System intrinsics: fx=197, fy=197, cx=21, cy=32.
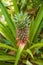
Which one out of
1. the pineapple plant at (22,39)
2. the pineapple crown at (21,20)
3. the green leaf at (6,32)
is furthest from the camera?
the green leaf at (6,32)

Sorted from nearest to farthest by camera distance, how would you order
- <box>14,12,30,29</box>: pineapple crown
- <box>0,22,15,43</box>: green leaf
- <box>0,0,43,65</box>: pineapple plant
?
<box>14,12,30,29</box>: pineapple crown, <box>0,0,43,65</box>: pineapple plant, <box>0,22,15,43</box>: green leaf

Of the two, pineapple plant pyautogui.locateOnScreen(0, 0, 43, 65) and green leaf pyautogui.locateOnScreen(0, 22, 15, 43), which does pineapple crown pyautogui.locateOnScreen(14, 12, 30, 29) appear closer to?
pineapple plant pyautogui.locateOnScreen(0, 0, 43, 65)

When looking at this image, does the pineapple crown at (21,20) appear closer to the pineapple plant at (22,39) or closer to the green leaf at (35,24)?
the pineapple plant at (22,39)

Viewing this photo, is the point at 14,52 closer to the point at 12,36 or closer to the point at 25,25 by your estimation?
the point at 12,36

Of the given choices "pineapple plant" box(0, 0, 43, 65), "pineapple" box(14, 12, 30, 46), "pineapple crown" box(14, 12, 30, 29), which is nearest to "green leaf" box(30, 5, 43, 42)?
"pineapple plant" box(0, 0, 43, 65)

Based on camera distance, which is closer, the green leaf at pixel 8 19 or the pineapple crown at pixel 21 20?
the pineapple crown at pixel 21 20

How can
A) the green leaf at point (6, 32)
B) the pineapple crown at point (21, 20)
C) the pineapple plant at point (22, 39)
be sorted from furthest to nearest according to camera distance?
1. the green leaf at point (6, 32)
2. the pineapple plant at point (22, 39)
3. the pineapple crown at point (21, 20)

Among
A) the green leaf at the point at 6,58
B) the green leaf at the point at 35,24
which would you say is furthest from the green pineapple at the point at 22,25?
the green leaf at the point at 6,58

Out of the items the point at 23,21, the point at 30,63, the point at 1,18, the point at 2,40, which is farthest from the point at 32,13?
the point at 23,21

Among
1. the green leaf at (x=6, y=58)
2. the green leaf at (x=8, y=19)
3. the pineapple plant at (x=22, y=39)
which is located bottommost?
the green leaf at (x=6, y=58)
